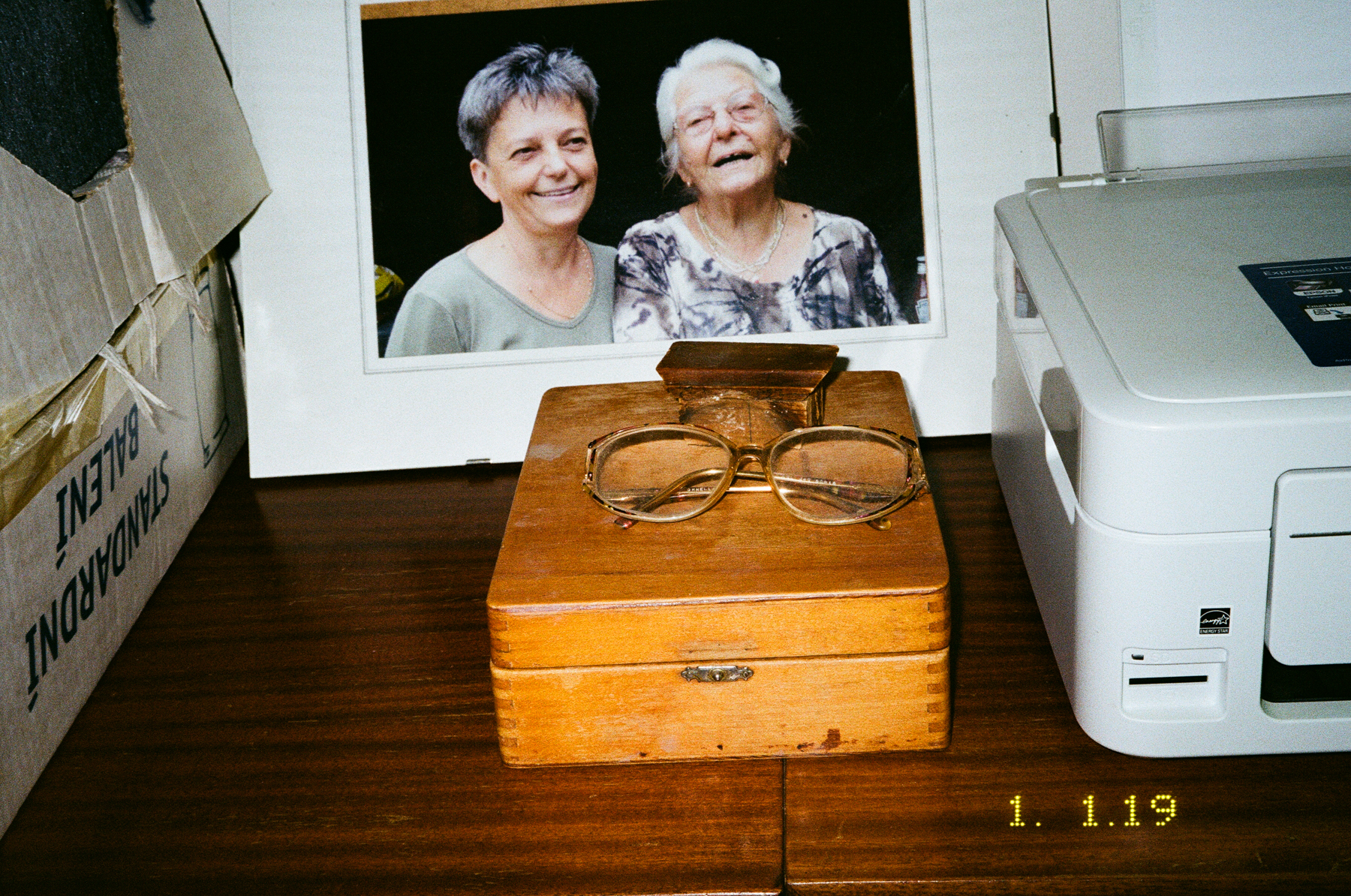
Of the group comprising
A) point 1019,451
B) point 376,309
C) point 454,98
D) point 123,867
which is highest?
point 454,98

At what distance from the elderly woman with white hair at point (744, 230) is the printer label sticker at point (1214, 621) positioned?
16.2 inches

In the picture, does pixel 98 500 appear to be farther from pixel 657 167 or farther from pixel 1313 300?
pixel 1313 300

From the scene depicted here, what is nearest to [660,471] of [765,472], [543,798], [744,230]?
[765,472]

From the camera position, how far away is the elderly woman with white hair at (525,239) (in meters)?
0.96

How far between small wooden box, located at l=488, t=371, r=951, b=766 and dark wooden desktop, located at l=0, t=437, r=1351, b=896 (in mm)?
20

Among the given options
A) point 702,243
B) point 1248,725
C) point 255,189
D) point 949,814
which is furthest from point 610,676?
Result: point 255,189

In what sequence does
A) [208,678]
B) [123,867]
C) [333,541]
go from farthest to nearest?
1. [333,541]
2. [208,678]
3. [123,867]

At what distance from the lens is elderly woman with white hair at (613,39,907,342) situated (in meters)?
0.96

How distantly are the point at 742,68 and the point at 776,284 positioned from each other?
0.54ft

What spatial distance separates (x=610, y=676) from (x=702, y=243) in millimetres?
424

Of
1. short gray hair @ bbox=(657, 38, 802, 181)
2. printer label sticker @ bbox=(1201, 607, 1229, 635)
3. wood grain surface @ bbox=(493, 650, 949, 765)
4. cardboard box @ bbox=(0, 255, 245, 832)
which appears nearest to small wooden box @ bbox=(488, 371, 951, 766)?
wood grain surface @ bbox=(493, 650, 949, 765)

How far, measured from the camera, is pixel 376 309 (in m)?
0.97

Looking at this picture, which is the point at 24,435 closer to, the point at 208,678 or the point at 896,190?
the point at 208,678

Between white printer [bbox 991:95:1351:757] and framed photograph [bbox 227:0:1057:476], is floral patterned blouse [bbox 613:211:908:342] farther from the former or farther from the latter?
white printer [bbox 991:95:1351:757]
